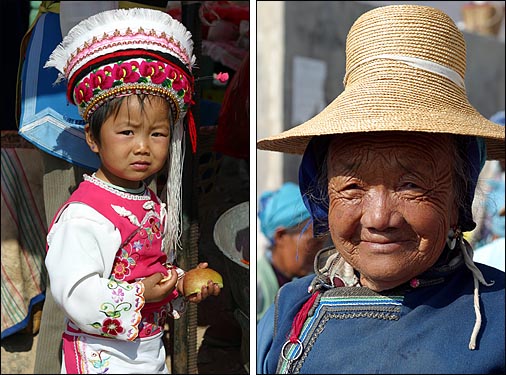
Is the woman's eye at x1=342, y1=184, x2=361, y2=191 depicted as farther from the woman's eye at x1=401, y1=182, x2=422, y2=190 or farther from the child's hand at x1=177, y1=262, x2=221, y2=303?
the child's hand at x1=177, y1=262, x2=221, y2=303

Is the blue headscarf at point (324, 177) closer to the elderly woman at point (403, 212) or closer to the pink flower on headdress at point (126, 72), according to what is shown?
the elderly woman at point (403, 212)

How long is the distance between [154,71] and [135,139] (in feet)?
0.62

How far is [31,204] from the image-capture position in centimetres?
273

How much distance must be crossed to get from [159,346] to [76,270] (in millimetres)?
367

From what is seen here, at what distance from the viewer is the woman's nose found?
1743mm

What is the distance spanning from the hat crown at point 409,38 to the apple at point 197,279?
0.70 metres

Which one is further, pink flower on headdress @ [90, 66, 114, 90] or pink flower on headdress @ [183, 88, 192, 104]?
pink flower on headdress @ [183, 88, 192, 104]

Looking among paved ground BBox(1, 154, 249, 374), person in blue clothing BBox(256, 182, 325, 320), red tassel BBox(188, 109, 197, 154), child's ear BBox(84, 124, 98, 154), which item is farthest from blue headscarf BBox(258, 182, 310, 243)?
child's ear BBox(84, 124, 98, 154)

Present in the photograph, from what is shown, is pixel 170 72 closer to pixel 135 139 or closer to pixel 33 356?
pixel 135 139

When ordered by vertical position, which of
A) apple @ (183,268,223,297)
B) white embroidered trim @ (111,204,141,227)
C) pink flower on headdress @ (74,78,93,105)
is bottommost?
apple @ (183,268,223,297)

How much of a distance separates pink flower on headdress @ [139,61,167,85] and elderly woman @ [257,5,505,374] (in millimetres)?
383

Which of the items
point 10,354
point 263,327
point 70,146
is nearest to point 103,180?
point 70,146

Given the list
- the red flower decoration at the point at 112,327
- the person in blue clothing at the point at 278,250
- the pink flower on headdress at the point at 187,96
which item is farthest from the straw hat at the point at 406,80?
the person in blue clothing at the point at 278,250

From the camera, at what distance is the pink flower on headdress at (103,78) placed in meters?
1.89
